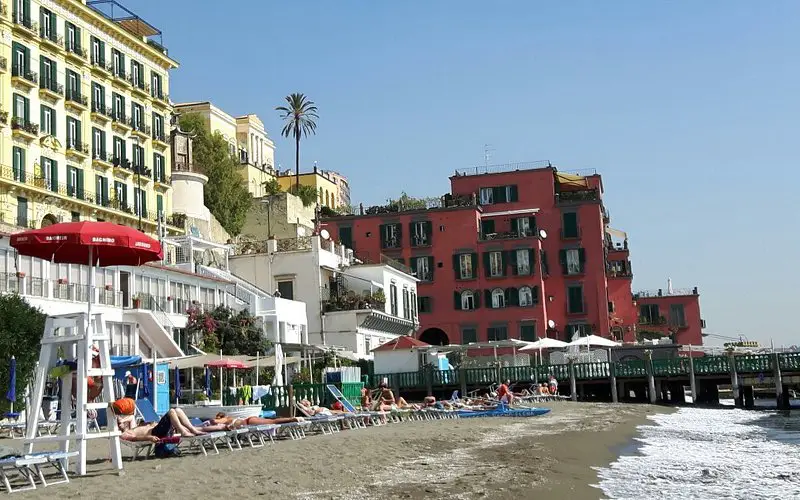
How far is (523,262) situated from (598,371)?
20.1 m

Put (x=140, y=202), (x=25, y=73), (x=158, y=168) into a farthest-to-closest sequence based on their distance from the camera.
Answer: (x=158, y=168)
(x=140, y=202)
(x=25, y=73)

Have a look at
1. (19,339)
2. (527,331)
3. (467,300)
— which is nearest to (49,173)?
(19,339)

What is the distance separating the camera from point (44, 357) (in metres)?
14.0

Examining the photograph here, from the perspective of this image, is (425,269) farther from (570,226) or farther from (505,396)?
(505,396)

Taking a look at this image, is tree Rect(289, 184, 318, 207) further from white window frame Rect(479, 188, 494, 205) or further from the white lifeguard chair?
the white lifeguard chair

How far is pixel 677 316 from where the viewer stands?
9300 centimetres

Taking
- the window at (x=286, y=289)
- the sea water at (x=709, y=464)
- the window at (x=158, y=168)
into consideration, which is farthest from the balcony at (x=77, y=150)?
the sea water at (x=709, y=464)

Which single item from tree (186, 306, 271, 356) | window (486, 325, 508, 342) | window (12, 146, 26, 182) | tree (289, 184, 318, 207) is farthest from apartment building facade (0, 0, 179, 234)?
tree (289, 184, 318, 207)

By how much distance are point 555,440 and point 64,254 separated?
1322 centimetres

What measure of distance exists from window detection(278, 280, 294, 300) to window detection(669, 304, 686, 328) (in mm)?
48368

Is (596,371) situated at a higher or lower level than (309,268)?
lower

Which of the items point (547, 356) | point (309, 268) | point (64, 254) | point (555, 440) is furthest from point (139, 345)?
point (547, 356)

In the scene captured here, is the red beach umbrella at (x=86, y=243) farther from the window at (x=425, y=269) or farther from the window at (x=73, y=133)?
the window at (x=425, y=269)

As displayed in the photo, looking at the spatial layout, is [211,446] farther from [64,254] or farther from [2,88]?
[2,88]
